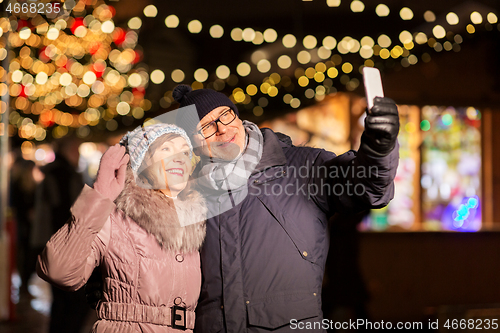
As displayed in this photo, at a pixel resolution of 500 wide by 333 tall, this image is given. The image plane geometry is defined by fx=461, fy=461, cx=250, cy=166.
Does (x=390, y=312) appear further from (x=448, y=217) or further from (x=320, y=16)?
(x=320, y=16)

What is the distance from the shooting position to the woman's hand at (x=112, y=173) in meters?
2.11

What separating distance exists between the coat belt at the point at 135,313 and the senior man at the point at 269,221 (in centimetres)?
19

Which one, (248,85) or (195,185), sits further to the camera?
(248,85)

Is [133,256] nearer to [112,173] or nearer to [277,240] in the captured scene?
[112,173]

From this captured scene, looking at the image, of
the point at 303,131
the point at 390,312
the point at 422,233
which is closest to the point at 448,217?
the point at 422,233

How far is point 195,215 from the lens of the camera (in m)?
2.36

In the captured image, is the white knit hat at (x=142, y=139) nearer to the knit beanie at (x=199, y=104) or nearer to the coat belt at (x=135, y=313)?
the knit beanie at (x=199, y=104)

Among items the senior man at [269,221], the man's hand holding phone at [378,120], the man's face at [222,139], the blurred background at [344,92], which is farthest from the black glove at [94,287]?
the blurred background at [344,92]

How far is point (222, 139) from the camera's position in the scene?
2445 mm

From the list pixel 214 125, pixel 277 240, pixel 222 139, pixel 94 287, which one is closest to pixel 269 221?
pixel 277 240

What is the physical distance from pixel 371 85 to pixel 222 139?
0.87 meters

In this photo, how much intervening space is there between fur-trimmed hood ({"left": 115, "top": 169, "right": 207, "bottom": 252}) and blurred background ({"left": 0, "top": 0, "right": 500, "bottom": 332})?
2.70 meters

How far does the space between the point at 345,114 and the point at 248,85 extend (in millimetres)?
1808

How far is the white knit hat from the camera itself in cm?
235
